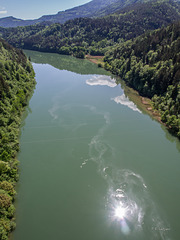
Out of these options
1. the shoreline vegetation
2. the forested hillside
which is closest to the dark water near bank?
the forested hillside

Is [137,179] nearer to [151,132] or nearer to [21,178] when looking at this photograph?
[151,132]

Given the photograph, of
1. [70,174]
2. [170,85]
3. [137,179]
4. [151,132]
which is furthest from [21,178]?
[170,85]

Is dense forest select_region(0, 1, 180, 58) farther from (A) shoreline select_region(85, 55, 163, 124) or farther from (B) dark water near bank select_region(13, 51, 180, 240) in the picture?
(B) dark water near bank select_region(13, 51, 180, 240)

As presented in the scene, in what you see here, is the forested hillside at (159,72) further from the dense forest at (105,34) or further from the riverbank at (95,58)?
the dense forest at (105,34)

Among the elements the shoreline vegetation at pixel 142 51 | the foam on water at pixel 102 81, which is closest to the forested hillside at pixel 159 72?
the shoreline vegetation at pixel 142 51

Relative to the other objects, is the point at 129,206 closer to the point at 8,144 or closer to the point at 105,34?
the point at 8,144
